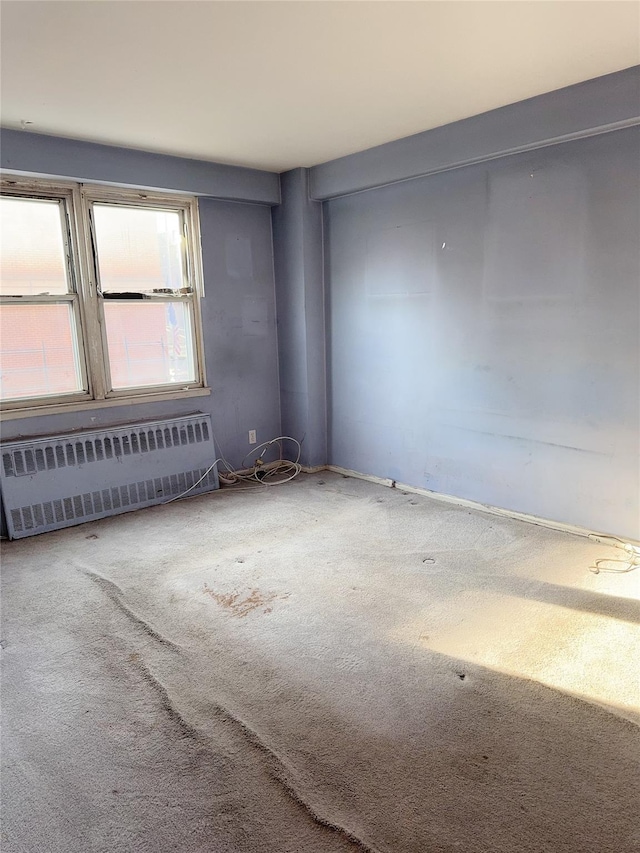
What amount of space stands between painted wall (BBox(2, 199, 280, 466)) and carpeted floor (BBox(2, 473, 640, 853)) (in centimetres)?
141

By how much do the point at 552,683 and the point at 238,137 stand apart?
11.5ft

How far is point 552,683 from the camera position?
217cm

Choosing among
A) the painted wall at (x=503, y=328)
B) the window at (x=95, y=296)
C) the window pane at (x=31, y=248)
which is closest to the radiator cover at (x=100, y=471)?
the window at (x=95, y=296)

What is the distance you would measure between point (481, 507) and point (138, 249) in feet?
10.3

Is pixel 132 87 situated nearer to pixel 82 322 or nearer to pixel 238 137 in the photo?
pixel 238 137

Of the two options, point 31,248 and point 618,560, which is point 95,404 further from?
point 618,560

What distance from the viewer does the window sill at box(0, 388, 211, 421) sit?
12.3ft

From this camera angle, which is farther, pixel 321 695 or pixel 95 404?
pixel 95 404

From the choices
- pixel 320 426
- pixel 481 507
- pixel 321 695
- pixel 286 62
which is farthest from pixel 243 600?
pixel 286 62

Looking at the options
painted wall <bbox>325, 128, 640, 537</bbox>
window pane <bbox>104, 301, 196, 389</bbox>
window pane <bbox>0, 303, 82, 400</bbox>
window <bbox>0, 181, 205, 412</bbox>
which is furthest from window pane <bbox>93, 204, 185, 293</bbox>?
painted wall <bbox>325, 128, 640, 537</bbox>

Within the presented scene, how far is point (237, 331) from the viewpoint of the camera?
4801 mm

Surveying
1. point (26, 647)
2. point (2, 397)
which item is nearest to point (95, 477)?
point (2, 397)

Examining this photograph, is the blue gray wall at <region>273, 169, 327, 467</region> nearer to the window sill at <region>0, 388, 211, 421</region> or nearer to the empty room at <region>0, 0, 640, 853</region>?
the empty room at <region>0, 0, 640, 853</region>

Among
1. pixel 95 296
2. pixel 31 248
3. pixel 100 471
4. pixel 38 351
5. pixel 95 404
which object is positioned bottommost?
pixel 100 471
